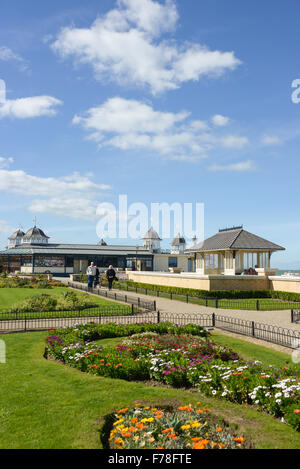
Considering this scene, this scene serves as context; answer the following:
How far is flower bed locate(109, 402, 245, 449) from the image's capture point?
5199 millimetres

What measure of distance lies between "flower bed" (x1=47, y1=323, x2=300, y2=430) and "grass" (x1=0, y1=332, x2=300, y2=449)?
28 cm

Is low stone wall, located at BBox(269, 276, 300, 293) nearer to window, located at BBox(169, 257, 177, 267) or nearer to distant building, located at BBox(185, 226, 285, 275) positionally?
distant building, located at BBox(185, 226, 285, 275)

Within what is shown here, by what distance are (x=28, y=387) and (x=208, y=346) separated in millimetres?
5249

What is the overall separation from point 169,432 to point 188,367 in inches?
118

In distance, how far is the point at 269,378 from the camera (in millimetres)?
7215

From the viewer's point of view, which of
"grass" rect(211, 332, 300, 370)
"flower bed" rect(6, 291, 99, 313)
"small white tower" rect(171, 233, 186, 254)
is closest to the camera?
"grass" rect(211, 332, 300, 370)

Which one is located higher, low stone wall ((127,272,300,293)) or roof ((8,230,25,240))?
roof ((8,230,25,240))

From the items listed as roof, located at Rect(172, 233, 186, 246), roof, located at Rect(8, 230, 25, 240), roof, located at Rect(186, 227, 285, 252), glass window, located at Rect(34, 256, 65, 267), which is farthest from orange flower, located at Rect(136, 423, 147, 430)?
roof, located at Rect(8, 230, 25, 240)

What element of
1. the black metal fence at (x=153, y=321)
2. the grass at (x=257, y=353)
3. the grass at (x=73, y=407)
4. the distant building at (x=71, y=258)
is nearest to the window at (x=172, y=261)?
the distant building at (x=71, y=258)

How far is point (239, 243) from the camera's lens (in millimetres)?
30906

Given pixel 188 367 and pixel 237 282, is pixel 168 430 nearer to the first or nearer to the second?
pixel 188 367

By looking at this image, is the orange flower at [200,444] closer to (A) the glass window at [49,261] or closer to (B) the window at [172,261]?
(A) the glass window at [49,261]

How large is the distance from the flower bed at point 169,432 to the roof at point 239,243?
81.7ft
